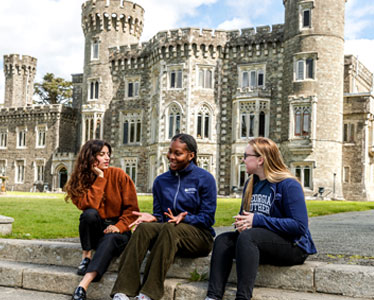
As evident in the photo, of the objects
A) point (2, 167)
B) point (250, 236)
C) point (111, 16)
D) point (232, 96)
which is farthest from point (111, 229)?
point (2, 167)

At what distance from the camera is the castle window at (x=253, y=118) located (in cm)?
2870

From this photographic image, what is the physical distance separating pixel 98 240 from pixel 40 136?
1471 inches

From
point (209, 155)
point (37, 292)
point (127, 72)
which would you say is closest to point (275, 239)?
point (37, 292)

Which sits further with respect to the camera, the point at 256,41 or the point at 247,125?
the point at 256,41

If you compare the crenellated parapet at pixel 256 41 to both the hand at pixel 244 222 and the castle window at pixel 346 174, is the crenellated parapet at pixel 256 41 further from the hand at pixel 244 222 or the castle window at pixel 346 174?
the hand at pixel 244 222

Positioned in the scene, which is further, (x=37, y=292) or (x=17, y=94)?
(x=17, y=94)

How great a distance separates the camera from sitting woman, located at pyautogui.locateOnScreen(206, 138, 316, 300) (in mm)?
3967

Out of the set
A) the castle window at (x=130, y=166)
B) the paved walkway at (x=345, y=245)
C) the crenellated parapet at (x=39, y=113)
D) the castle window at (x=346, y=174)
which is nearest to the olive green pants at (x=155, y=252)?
the paved walkway at (x=345, y=245)

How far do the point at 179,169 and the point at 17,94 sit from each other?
45504 mm

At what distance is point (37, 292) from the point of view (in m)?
5.00

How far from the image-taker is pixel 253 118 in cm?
2894

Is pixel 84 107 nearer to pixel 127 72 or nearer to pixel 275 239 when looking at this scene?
pixel 127 72

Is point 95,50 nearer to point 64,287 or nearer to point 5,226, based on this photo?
point 5,226

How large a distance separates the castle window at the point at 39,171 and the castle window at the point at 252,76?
63.6ft
